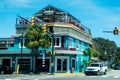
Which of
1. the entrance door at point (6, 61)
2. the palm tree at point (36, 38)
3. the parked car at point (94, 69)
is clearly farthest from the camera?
the entrance door at point (6, 61)

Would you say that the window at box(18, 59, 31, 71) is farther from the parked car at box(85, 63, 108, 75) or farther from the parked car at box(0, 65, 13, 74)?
the parked car at box(85, 63, 108, 75)

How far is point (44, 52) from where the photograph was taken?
5381 cm

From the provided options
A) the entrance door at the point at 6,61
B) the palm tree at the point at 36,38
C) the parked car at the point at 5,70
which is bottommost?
the parked car at the point at 5,70

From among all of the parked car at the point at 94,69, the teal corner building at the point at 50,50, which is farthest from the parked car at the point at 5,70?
the parked car at the point at 94,69

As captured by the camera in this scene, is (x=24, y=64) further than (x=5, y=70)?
Yes

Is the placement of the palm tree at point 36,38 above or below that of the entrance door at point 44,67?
above

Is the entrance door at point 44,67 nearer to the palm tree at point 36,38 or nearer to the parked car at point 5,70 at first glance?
the palm tree at point 36,38

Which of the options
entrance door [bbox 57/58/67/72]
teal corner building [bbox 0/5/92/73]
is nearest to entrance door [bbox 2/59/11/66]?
teal corner building [bbox 0/5/92/73]

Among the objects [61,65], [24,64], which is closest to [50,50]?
[61,65]

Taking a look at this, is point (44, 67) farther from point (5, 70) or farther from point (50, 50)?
point (5, 70)

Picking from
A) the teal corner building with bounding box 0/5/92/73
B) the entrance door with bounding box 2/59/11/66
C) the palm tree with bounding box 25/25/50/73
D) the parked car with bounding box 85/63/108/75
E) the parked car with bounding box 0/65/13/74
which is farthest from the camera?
the entrance door with bounding box 2/59/11/66

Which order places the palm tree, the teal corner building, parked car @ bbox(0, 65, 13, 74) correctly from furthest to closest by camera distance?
the teal corner building → parked car @ bbox(0, 65, 13, 74) → the palm tree

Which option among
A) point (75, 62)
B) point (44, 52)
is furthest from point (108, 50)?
point (44, 52)

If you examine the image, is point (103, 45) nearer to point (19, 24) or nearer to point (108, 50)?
point (108, 50)
